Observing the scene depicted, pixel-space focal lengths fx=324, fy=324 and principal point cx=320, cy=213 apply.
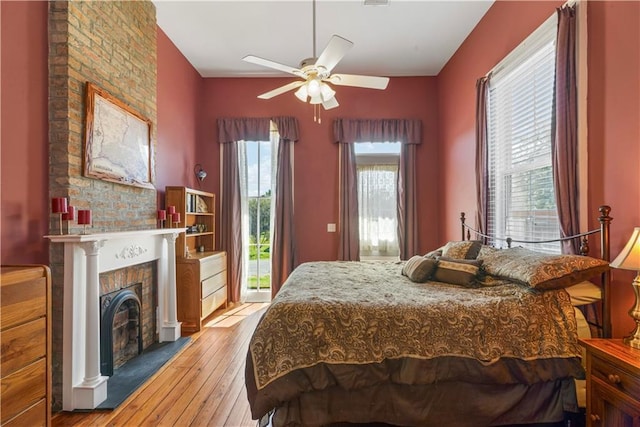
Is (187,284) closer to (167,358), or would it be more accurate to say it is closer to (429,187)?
(167,358)

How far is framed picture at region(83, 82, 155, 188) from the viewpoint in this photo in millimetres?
2411

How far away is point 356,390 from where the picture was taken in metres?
1.75

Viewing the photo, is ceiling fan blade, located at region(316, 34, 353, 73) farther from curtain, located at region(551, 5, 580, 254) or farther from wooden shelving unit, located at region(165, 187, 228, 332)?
wooden shelving unit, located at region(165, 187, 228, 332)

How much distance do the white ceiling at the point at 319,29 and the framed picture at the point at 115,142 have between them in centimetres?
126

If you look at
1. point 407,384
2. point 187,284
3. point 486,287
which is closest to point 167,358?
point 187,284

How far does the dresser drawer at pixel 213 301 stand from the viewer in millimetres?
3771

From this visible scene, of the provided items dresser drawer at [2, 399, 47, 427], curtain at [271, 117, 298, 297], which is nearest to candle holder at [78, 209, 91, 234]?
dresser drawer at [2, 399, 47, 427]

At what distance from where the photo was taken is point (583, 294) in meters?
1.85

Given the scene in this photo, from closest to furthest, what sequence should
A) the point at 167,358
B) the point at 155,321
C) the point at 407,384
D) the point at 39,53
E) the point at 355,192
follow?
the point at 407,384 < the point at 39,53 < the point at 167,358 < the point at 155,321 < the point at 355,192

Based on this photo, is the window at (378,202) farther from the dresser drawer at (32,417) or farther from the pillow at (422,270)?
the dresser drawer at (32,417)

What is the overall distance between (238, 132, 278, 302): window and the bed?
10.2 ft

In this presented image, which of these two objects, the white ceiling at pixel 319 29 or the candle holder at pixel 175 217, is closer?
the white ceiling at pixel 319 29

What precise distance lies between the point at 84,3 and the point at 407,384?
3.33m

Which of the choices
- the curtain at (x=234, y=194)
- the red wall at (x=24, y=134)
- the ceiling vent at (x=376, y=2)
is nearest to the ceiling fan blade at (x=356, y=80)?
the ceiling vent at (x=376, y=2)
